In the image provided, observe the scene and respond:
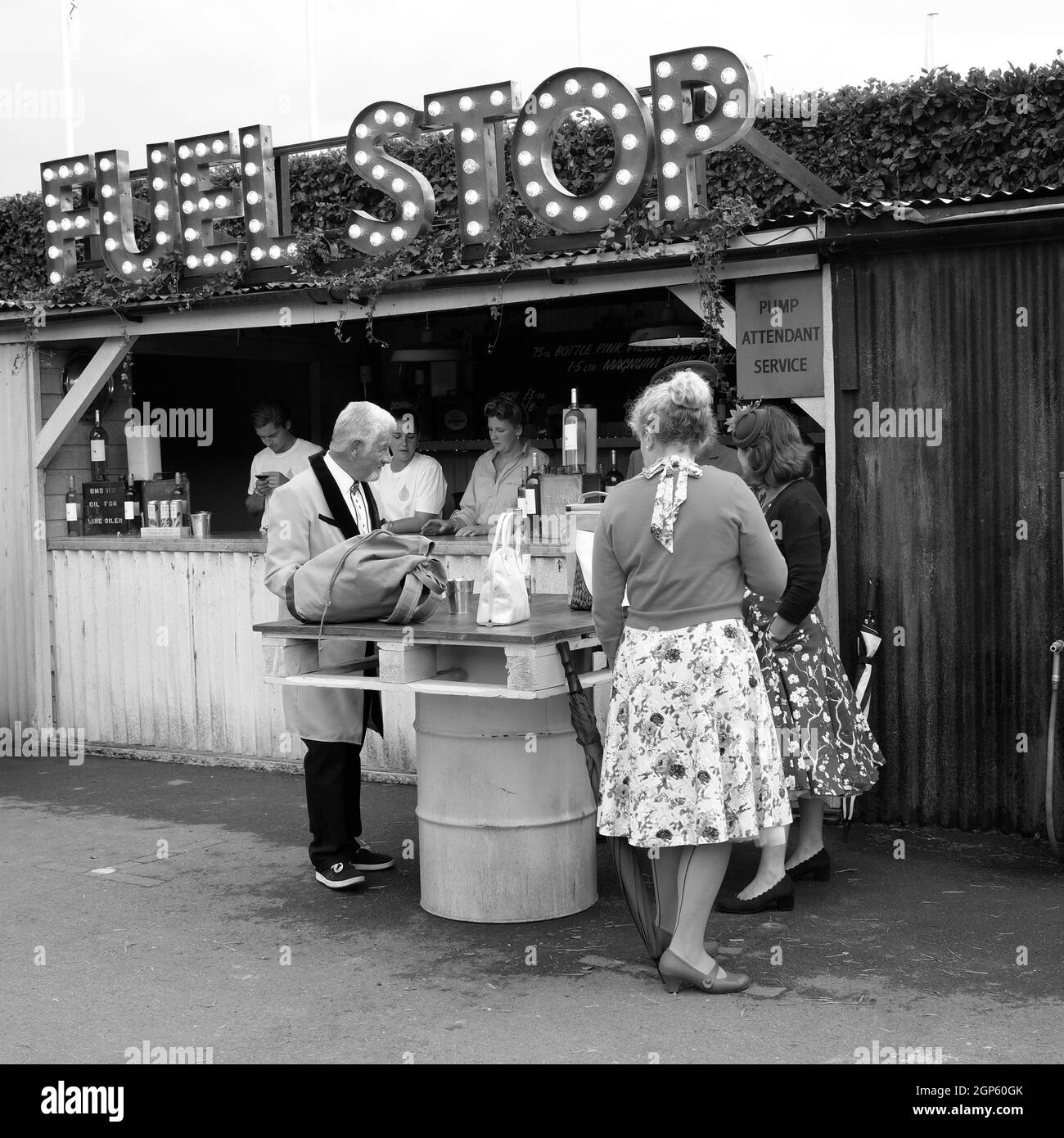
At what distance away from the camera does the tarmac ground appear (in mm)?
4254

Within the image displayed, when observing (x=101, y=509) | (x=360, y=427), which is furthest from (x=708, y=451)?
(x=101, y=509)

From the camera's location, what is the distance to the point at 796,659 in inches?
215

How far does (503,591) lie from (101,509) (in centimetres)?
518

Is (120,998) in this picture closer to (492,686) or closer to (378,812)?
(492,686)

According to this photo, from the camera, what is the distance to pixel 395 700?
8.08 m

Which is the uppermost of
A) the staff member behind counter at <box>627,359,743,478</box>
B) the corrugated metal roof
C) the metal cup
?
the corrugated metal roof

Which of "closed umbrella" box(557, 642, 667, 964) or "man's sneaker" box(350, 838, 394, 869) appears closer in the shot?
"closed umbrella" box(557, 642, 667, 964)

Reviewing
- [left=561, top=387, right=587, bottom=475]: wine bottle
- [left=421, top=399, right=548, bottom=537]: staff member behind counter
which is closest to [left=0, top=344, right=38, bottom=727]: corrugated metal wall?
[left=421, top=399, right=548, bottom=537]: staff member behind counter

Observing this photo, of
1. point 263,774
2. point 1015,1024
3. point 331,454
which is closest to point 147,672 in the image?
point 263,774

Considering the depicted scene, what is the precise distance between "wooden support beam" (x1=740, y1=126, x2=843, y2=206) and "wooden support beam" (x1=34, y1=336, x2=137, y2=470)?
4.32m

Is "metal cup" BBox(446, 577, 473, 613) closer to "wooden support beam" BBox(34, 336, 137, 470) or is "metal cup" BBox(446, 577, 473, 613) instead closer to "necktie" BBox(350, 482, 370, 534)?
"necktie" BBox(350, 482, 370, 534)

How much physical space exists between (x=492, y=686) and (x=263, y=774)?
3781 millimetres

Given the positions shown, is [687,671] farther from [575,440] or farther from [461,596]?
[575,440]

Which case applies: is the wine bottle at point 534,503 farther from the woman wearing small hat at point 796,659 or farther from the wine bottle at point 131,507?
the wine bottle at point 131,507
